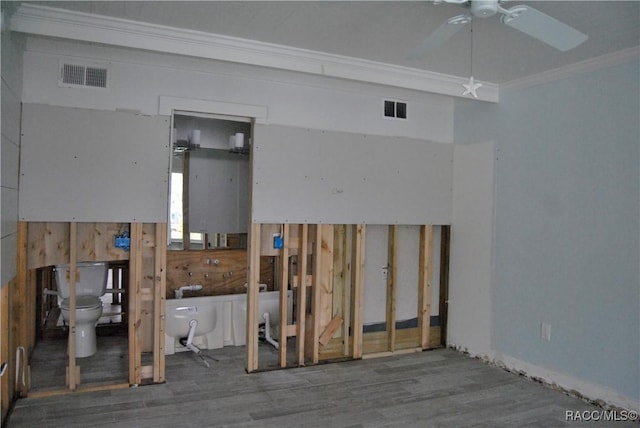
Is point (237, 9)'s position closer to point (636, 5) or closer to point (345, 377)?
point (636, 5)

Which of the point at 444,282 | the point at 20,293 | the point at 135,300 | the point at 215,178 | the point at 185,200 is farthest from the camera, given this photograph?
the point at 215,178

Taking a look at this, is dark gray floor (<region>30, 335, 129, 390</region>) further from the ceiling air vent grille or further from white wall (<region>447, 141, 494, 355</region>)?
white wall (<region>447, 141, 494, 355</region>)

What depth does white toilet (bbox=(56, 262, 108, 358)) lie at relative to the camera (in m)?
4.33

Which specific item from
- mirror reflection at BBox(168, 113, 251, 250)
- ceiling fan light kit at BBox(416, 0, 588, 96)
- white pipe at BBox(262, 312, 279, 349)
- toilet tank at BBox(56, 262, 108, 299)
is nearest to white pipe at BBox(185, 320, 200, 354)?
white pipe at BBox(262, 312, 279, 349)

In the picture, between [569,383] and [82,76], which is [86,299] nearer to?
[82,76]

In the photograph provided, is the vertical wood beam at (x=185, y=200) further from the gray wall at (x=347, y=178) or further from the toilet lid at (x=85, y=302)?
the gray wall at (x=347, y=178)

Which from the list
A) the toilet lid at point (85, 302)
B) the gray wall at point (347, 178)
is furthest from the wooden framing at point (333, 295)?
the toilet lid at point (85, 302)

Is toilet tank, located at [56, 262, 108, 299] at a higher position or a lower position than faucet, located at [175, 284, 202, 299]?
higher

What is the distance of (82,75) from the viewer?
3.54m

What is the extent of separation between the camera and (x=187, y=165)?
17.8 ft

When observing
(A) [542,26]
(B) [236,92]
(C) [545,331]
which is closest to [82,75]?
(B) [236,92]

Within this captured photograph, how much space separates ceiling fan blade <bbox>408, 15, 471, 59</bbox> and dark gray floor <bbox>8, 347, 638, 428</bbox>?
2.30m

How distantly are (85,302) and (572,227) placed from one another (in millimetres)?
4111

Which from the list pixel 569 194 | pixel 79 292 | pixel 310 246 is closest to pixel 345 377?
pixel 310 246
